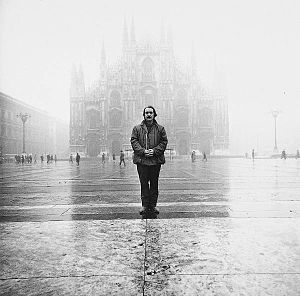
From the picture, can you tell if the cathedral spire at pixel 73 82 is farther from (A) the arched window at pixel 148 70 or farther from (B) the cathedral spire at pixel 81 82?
(A) the arched window at pixel 148 70

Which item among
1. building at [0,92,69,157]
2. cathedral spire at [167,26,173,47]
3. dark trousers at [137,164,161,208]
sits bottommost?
dark trousers at [137,164,161,208]

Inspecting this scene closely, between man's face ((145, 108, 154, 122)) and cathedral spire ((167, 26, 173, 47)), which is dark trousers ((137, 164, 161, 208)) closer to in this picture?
man's face ((145, 108, 154, 122))

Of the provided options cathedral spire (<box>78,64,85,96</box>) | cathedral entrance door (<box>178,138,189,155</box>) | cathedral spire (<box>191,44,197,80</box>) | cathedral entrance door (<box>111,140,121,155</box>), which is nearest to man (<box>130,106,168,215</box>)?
cathedral entrance door (<box>178,138,189,155</box>)

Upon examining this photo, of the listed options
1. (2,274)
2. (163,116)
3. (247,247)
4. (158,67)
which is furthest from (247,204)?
(158,67)

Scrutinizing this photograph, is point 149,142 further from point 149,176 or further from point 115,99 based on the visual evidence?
point 115,99

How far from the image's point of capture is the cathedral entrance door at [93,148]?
51.2 metres

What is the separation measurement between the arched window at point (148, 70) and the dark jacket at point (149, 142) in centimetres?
4763

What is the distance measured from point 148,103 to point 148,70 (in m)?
5.13

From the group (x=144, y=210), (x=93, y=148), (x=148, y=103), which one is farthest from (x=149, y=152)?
(x=93, y=148)

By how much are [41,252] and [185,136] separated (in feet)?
159

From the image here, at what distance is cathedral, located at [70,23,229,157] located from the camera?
165ft

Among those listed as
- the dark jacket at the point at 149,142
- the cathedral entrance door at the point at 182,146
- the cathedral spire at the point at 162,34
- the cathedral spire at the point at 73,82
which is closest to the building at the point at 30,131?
the cathedral spire at the point at 73,82

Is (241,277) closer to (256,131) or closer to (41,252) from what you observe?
(41,252)

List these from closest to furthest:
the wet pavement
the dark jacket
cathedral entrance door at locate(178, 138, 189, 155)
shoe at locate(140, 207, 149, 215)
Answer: the wet pavement, shoe at locate(140, 207, 149, 215), the dark jacket, cathedral entrance door at locate(178, 138, 189, 155)
